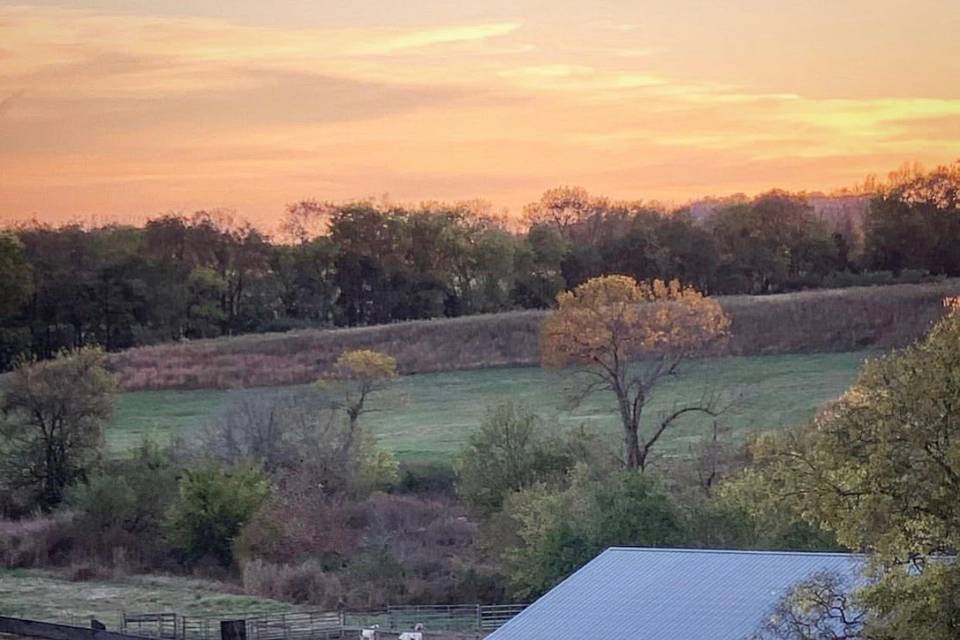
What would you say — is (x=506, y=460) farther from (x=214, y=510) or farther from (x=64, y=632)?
(x=64, y=632)

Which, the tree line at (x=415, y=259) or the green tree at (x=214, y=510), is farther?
the tree line at (x=415, y=259)

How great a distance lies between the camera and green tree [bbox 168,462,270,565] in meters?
59.2

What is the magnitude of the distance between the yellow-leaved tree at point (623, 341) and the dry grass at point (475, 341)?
1851 cm

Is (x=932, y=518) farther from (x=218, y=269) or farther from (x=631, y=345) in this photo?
(x=218, y=269)

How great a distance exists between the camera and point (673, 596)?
103 feet

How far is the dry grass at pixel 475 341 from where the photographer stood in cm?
8519

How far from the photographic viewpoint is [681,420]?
72375 millimetres

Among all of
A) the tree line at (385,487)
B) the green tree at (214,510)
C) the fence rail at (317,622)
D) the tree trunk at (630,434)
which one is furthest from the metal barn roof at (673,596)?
the green tree at (214,510)

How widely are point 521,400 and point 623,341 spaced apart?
16.1 meters

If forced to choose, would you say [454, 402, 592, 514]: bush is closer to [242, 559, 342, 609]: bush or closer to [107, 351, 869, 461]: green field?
[242, 559, 342, 609]: bush

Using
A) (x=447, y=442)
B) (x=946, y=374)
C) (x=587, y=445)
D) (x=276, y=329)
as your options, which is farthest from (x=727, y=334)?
(x=946, y=374)

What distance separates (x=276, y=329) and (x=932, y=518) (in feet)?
240

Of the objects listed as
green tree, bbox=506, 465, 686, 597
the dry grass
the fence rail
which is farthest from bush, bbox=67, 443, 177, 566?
the dry grass

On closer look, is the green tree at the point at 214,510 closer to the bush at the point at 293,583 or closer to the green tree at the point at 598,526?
the bush at the point at 293,583
